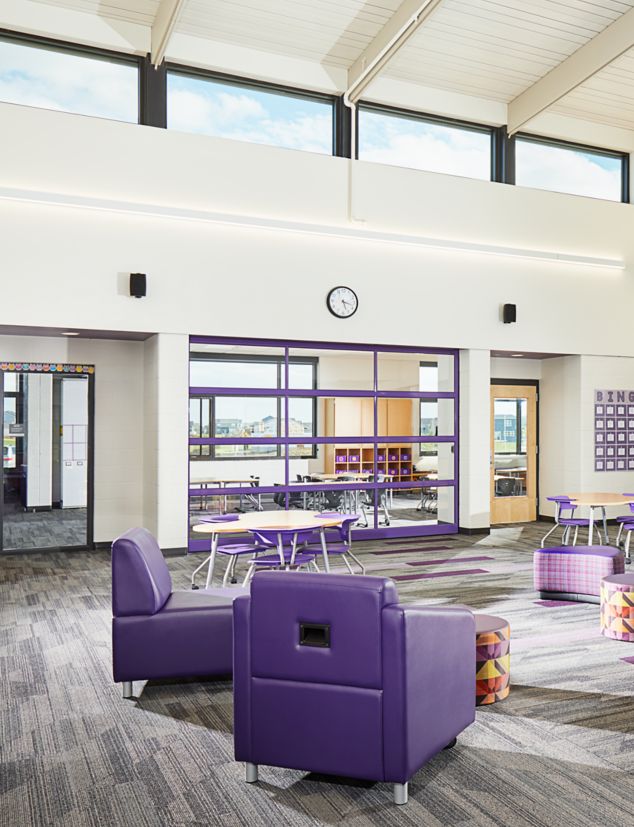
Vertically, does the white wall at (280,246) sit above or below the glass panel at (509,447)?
above

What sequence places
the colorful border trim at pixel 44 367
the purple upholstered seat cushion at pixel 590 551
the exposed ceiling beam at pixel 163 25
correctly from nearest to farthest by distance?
the purple upholstered seat cushion at pixel 590 551
the exposed ceiling beam at pixel 163 25
the colorful border trim at pixel 44 367

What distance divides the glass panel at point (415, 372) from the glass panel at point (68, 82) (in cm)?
420

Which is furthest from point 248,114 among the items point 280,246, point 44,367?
point 44,367

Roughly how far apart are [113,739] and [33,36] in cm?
731

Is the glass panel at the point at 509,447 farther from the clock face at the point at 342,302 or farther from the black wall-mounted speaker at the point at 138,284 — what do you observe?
the black wall-mounted speaker at the point at 138,284

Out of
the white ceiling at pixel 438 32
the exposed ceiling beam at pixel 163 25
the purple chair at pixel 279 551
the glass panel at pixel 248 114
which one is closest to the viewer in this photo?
the purple chair at pixel 279 551

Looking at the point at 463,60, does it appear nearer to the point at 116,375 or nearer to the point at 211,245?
the point at 211,245

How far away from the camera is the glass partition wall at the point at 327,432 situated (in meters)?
8.65

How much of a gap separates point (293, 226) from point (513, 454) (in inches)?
200

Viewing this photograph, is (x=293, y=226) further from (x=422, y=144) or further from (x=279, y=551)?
(x=279, y=551)

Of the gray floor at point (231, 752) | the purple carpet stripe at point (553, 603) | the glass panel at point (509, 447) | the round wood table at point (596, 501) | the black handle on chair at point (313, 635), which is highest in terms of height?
the glass panel at point (509, 447)

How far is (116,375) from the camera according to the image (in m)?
8.83

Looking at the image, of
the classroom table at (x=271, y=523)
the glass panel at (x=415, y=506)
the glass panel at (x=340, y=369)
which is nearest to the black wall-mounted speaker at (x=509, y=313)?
the glass panel at (x=340, y=369)

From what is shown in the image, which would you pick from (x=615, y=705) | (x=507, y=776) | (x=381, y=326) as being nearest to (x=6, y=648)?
(x=507, y=776)
